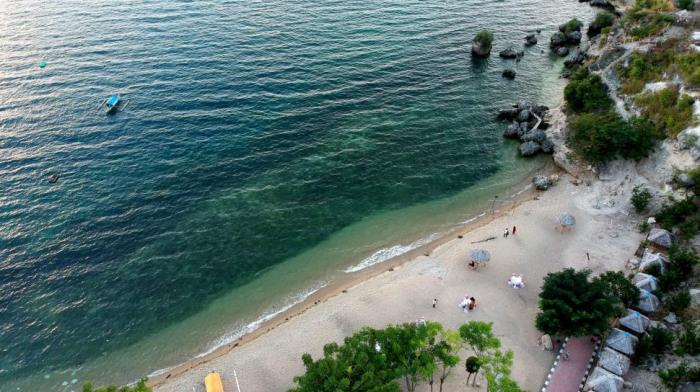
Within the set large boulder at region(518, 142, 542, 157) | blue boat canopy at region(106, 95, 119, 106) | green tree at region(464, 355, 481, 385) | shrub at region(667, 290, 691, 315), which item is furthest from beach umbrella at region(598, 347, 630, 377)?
blue boat canopy at region(106, 95, 119, 106)

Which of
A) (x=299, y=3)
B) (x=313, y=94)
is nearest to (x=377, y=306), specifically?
(x=313, y=94)

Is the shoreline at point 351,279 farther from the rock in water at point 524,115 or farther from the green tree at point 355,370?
the green tree at point 355,370

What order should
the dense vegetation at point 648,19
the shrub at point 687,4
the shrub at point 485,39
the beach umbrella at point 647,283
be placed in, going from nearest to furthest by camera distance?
the beach umbrella at point 647,283
the dense vegetation at point 648,19
the shrub at point 687,4
the shrub at point 485,39

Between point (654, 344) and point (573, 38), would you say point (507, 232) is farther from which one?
point (573, 38)

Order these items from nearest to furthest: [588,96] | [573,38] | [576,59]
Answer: [588,96], [576,59], [573,38]

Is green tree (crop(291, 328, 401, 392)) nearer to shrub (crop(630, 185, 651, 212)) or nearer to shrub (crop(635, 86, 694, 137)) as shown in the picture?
shrub (crop(630, 185, 651, 212))

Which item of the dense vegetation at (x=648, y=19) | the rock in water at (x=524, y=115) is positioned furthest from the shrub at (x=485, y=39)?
the rock in water at (x=524, y=115)

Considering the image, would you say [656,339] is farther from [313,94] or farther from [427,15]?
[427,15]

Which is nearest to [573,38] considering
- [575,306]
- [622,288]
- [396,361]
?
[622,288]
